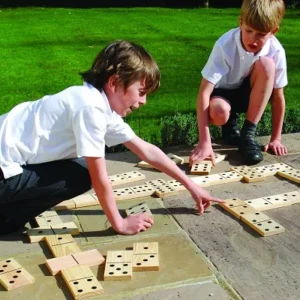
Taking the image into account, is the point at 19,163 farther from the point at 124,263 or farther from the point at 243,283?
the point at 243,283

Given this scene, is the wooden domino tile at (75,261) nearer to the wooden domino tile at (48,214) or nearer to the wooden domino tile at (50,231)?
the wooden domino tile at (50,231)

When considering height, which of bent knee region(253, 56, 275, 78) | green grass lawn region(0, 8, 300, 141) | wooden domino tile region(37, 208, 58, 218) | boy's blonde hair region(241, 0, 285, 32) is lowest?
green grass lawn region(0, 8, 300, 141)

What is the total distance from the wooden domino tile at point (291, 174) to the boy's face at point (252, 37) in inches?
36.0

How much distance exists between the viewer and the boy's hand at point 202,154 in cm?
402

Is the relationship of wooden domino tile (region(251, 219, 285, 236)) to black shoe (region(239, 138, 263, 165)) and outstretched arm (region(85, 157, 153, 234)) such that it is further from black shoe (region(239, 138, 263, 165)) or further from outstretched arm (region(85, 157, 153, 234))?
black shoe (region(239, 138, 263, 165))

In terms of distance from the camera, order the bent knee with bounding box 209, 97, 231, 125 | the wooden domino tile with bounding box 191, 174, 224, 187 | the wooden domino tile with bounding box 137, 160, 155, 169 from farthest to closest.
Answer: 1. the bent knee with bounding box 209, 97, 231, 125
2. the wooden domino tile with bounding box 137, 160, 155, 169
3. the wooden domino tile with bounding box 191, 174, 224, 187

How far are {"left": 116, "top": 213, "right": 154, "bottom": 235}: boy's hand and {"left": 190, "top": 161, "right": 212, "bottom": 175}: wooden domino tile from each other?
88cm

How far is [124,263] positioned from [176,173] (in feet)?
2.21

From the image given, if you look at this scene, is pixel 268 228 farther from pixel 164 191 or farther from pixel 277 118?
pixel 277 118

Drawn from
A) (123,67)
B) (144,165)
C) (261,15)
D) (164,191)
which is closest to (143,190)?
(164,191)

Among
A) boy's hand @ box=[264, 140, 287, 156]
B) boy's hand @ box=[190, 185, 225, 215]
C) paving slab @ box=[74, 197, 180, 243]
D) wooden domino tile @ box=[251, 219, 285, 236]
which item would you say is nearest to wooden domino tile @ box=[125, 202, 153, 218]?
paving slab @ box=[74, 197, 180, 243]

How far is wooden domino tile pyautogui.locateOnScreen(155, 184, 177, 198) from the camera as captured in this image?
3.48 metres

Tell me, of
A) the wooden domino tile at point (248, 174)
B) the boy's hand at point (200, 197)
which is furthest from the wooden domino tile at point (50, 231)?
the wooden domino tile at point (248, 174)

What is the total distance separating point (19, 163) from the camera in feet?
9.32
